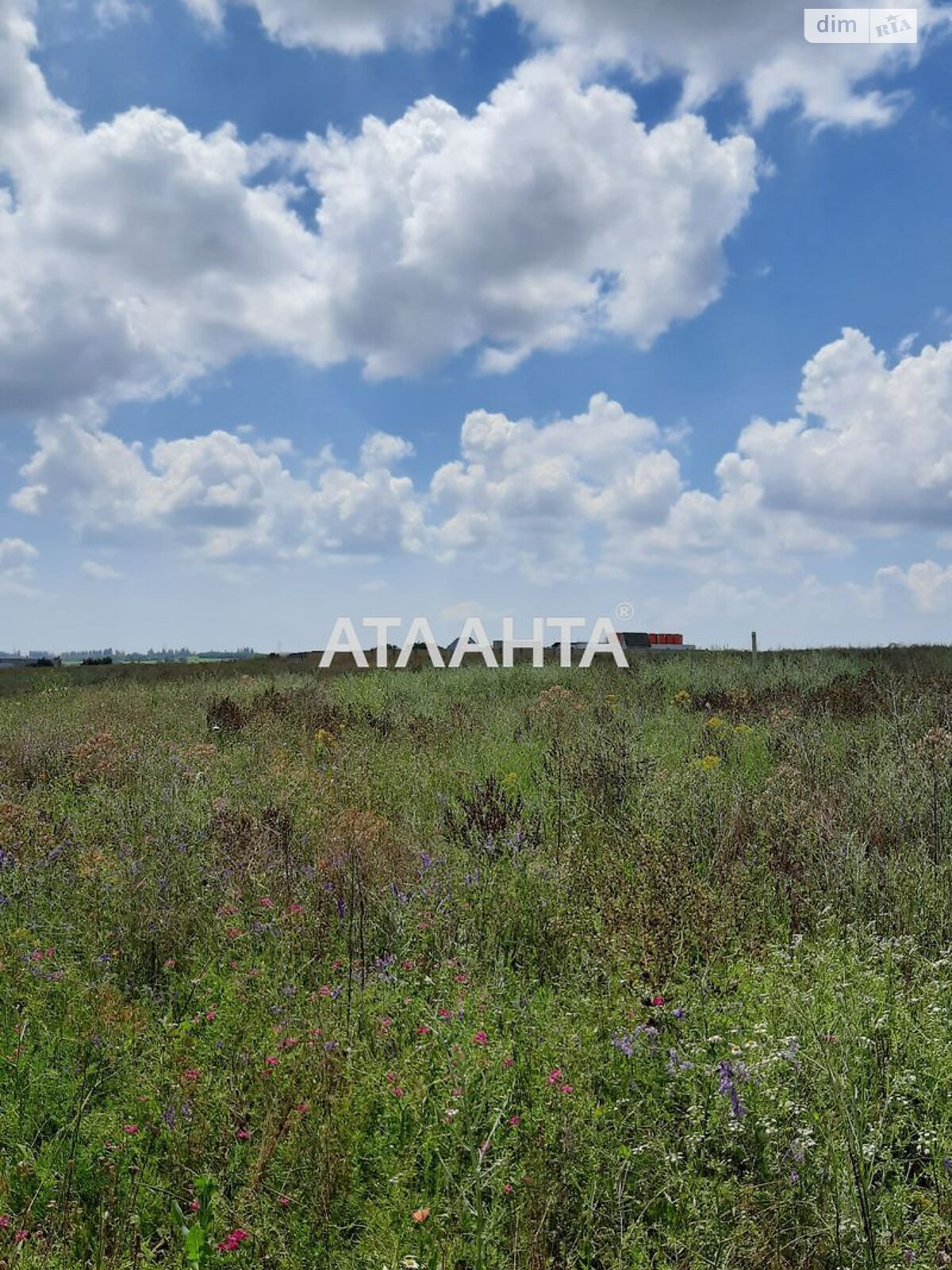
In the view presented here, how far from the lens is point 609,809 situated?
20.3 feet

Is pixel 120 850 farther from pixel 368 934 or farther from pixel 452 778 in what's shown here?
pixel 452 778

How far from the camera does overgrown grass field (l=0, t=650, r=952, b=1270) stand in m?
2.45

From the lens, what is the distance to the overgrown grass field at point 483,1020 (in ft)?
8.02

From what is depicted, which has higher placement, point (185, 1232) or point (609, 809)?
point (609, 809)

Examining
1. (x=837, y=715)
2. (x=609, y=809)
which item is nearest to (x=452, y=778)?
(x=609, y=809)

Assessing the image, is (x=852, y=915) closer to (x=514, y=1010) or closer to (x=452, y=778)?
(x=514, y=1010)

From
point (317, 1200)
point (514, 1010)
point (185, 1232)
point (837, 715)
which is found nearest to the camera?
point (185, 1232)

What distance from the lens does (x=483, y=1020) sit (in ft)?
10.3

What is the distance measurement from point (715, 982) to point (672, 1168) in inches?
42.0

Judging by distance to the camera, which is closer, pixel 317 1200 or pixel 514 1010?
pixel 317 1200

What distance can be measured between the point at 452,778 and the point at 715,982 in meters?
3.96

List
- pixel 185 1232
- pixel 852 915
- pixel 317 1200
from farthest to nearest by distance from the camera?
pixel 852 915 → pixel 317 1200 → pixel 185 1232

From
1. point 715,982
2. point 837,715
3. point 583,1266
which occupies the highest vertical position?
point 837,715

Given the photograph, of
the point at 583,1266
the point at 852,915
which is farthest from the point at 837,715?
the point at 583,1266
